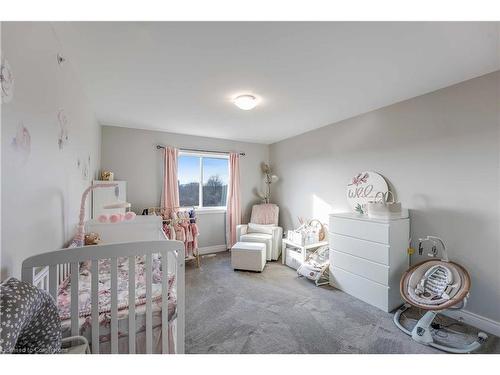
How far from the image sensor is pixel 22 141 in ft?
3.29

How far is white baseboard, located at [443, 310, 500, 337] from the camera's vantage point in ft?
5.96

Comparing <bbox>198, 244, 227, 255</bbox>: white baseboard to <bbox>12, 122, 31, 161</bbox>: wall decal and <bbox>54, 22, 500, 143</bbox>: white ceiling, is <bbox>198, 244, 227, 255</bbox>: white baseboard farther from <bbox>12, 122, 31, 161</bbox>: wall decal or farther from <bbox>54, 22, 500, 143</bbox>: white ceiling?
<bbox>12, 122, 31, 161</bbox>: wall decal

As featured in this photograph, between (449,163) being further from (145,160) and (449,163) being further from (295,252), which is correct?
(145,160)

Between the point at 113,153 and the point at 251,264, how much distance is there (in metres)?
2.71

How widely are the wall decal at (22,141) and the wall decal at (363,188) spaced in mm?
2883

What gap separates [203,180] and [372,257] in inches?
119

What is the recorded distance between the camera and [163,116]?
292cm

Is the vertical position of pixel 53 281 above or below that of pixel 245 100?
below

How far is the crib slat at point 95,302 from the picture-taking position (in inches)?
38.0

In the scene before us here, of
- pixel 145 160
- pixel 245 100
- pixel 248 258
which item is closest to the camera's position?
pixel 245 100

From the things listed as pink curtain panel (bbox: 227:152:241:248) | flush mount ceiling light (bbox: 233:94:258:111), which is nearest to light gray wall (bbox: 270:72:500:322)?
flush mount ceiling light (bbox: 233:94:258:111)

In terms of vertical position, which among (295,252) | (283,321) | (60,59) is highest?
(60,59)

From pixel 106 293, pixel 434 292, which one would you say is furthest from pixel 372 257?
pixel 106 293

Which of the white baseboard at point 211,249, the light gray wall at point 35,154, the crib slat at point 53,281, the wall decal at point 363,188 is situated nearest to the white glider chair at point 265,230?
the white baseboard at point 211,249
